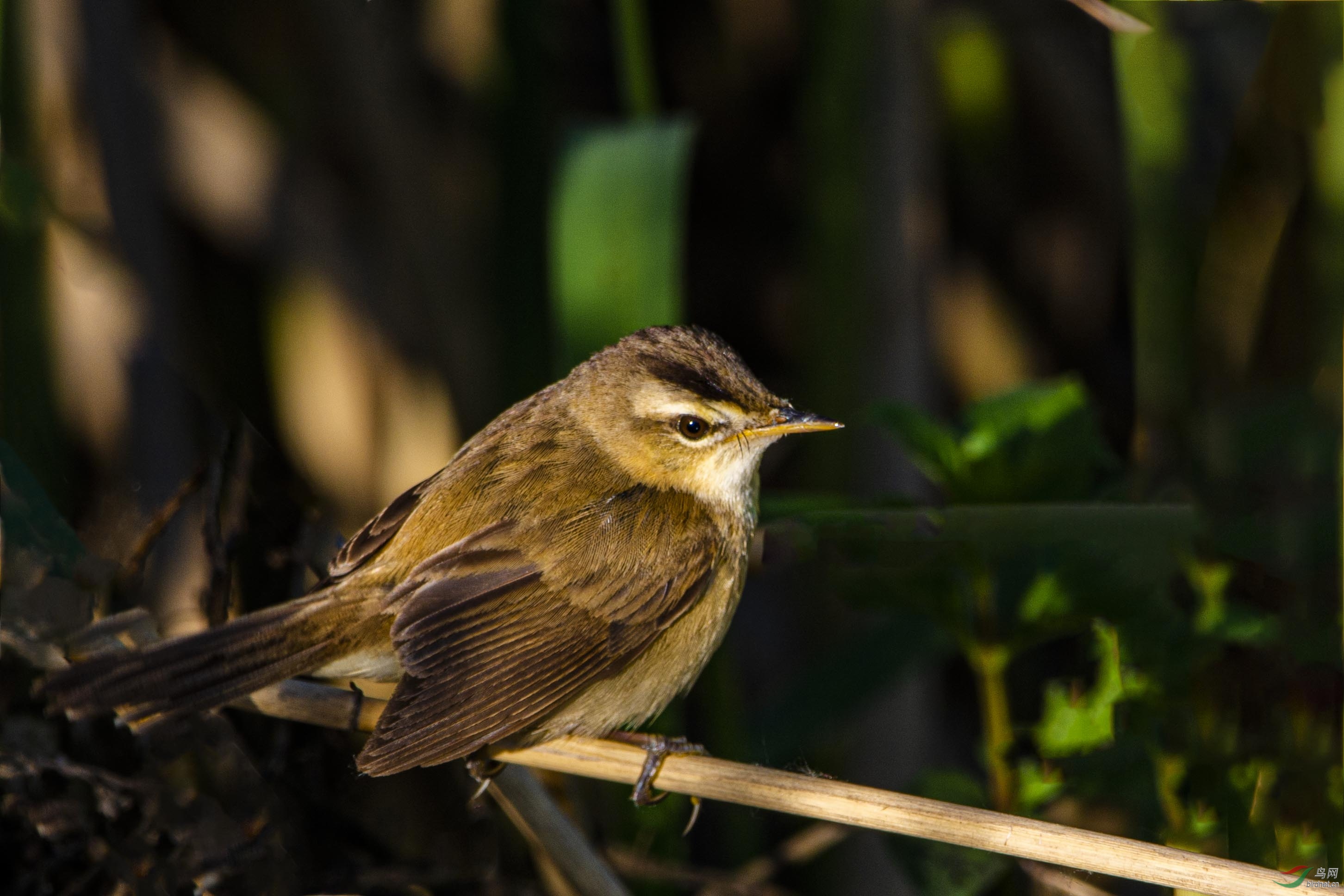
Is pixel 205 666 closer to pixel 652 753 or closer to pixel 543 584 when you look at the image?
pixel 543 584

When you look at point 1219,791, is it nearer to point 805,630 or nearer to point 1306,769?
point 1306,769

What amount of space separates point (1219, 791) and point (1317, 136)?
5.14ft

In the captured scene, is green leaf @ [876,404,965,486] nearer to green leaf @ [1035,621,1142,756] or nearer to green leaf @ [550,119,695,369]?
green leaf @ [1035,621,1142,756]

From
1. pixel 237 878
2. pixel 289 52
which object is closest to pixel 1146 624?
pixel 237 878

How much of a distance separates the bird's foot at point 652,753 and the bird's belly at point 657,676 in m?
0.04

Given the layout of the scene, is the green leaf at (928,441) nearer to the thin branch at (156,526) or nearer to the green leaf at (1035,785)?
the green leaf at (1035,785)

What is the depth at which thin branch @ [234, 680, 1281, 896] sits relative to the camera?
1531 mm

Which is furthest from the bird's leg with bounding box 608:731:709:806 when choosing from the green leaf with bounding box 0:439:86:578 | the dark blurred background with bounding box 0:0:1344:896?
the green leaf with bounding box 0:439:86:578

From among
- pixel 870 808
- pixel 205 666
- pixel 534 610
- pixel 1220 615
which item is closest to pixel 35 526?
pixel 205 666

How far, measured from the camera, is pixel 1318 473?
7.48 feet

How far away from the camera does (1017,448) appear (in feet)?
7.00

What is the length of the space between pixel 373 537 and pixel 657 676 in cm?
59

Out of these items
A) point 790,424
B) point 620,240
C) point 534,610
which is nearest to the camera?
point 534,610

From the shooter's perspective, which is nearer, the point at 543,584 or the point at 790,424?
the point at 543,584
